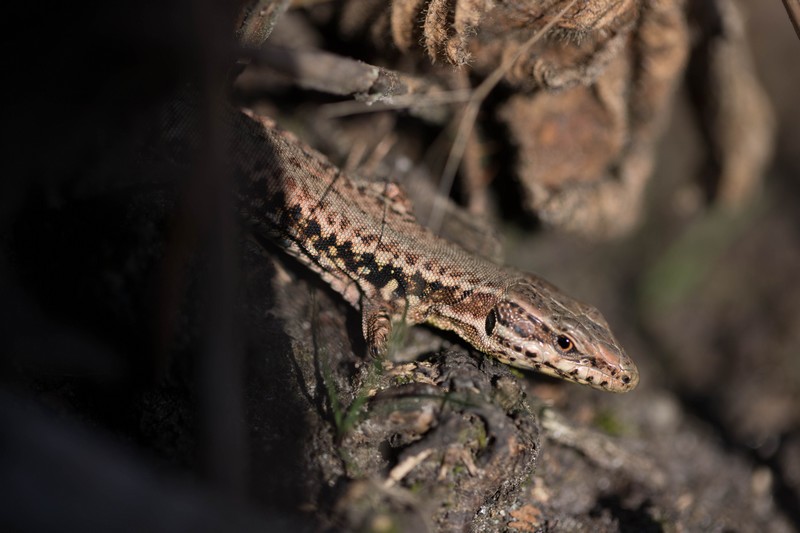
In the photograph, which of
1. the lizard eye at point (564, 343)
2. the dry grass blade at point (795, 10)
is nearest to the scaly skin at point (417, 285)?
the lizard eye at point (564, 343)

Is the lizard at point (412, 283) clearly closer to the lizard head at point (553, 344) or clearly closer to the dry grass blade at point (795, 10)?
the lizard head at point (553, 344)

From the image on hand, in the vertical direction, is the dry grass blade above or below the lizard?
above

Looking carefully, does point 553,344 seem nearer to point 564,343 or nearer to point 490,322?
point 564,343

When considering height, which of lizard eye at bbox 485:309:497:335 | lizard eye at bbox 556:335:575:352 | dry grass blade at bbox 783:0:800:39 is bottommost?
lizard eye at bbox 485:309:497:335

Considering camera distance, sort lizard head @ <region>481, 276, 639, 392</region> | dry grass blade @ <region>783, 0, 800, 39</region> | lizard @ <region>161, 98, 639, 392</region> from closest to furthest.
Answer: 1. dry grass blade @ <region>783, 0, 800, 39</region>
2. lizard @ <region>161, 98, 639, 392</region>
3. lizard head @ <region>481, 276, 639, 392</region>

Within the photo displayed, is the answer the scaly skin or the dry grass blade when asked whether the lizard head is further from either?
the dry grass blade

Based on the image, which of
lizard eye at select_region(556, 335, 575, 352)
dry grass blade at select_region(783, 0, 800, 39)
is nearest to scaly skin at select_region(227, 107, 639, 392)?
lizard eye at select_region(556, 335, 575, 352)

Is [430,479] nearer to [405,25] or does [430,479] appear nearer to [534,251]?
[405,25]

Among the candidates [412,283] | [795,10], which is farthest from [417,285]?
[795,10]
